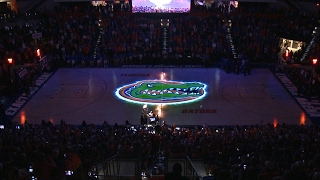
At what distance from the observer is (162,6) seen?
32219 millimetres

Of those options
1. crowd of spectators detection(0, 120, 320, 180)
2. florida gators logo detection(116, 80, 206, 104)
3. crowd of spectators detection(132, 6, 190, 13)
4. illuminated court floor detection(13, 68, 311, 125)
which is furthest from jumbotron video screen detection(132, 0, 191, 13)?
crowd of spectators detection(0, 120, 320, 180)

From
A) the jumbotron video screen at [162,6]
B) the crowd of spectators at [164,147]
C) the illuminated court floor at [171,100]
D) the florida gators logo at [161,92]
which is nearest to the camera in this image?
the crowd of spectators at [164,147]

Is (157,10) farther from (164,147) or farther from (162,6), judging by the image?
(164,147)

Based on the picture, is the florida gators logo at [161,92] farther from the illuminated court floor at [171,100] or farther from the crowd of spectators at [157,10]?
the crowd of spectators at [157,10]

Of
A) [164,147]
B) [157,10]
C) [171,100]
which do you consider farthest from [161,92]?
[157,10]

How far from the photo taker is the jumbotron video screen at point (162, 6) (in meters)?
32.2

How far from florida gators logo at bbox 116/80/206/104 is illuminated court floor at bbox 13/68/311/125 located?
0.18 ft

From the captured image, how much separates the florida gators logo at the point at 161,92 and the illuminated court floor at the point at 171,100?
0.18 feet

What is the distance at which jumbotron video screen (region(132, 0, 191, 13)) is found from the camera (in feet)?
106

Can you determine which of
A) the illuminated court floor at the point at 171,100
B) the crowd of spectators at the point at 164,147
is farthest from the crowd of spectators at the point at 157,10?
the crowd of spectators at the point at 164,147

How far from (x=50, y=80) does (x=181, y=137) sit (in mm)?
13263

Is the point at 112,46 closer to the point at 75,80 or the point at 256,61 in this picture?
the point at 75,80

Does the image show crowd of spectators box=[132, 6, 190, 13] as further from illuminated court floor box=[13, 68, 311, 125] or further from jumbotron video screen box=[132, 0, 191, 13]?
illuminated court floor box=[13, 68, 311, 125]

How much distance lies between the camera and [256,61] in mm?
27859
